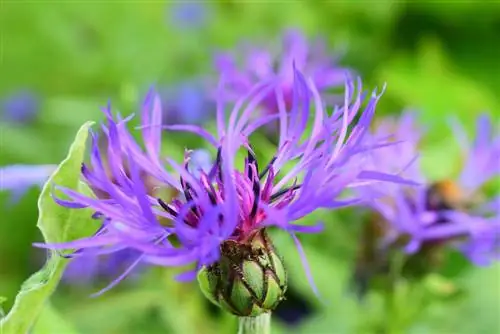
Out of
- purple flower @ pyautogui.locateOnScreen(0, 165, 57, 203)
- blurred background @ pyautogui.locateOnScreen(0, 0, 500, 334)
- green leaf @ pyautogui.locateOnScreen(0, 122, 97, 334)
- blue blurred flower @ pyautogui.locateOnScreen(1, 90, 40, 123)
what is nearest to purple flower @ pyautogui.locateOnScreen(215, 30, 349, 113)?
blurred background @ pyautogui.locateOnScreen(0, 0, 500, 334)

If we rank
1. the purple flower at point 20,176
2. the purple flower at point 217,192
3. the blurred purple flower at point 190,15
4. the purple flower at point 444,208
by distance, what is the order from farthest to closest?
the blurred purple flower at point 190,15
the purple flower at point 444,208
the purple flower at point 20,176
the purple flower at point 217,192

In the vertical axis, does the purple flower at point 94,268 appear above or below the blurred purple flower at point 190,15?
below

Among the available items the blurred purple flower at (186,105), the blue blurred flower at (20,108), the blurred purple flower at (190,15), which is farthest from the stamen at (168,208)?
the blurred purple flower at (190,15)

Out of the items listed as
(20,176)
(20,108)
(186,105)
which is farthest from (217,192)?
(20,108)

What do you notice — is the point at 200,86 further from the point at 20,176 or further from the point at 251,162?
the point at 251,162

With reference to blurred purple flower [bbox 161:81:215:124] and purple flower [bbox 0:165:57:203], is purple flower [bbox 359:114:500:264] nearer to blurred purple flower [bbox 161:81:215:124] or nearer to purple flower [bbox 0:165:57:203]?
purple flower [bbox 0:165:57:203]

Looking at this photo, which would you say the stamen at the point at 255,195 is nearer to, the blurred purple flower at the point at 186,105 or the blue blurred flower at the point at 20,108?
the blurred purple flower at the point at 186,105
